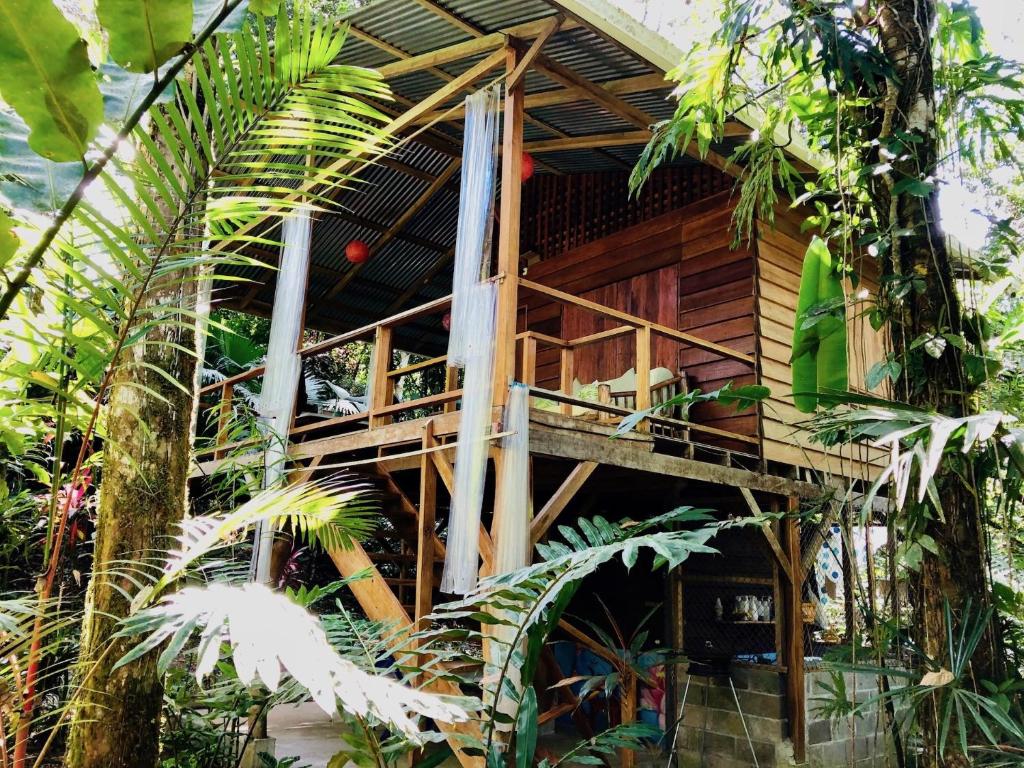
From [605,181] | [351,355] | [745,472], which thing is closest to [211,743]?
[745,472]

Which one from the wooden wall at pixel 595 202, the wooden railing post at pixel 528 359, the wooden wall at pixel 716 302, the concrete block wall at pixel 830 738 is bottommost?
the concrete block wall at pixel 830 738

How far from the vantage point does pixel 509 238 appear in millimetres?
4910

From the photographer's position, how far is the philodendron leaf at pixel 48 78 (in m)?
0.91

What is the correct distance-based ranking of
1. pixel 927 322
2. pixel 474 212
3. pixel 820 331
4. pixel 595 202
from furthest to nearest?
pixel 595 202
pixel 474 212
pixel 820 331
pixel 927 322

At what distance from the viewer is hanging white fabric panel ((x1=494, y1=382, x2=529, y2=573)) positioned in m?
4.37

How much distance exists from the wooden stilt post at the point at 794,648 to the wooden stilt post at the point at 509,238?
2.90m

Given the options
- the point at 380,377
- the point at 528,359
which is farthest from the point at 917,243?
the point at 380,377

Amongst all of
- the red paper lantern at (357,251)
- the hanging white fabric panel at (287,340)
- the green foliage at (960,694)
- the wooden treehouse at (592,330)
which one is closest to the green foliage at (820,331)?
the green foliage at (960,694)

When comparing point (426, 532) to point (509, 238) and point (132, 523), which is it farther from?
point (132, 523)

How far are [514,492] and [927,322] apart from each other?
2.63 m

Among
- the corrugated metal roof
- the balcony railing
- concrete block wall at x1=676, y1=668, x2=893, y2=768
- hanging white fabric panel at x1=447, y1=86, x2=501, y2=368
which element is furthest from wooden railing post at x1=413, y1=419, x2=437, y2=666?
concrete block wall at x1=676, y1=668, x2=893, y2=768

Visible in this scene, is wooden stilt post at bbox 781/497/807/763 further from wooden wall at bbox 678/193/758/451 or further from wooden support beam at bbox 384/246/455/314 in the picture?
wooden support beam at bbox 384/246/455/314

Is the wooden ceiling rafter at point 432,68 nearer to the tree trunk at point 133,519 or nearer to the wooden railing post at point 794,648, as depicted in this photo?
the tree trunk at point 133,519

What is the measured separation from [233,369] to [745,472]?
6635mm
